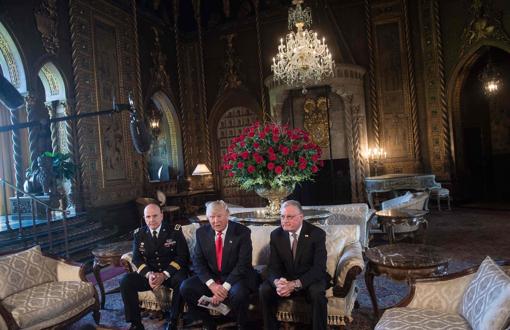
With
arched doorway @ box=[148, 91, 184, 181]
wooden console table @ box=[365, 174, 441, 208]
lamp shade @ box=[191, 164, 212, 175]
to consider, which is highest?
arched doorway @ box=[148, 91, 184, 181]

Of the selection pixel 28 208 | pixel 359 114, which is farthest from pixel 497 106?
pixel 28 208

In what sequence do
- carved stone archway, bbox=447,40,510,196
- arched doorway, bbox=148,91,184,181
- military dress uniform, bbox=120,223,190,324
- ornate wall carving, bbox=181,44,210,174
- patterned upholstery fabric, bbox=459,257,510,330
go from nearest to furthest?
patterned upholstery fabric, bbox=459,257,510,330
military dress uniform, bbox=120,223,190,324
carved stone archway, bbox=447,40,510,196
arched doorway, bbox=148,91,184,181
ornate wall carving, bbox=181,44,210,174

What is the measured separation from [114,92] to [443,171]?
7964 mm

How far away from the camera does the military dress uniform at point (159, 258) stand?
136 inches

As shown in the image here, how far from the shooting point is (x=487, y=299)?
210 centimetres

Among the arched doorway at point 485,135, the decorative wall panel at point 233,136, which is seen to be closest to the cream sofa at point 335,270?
the decorative wall panel at point 233,136

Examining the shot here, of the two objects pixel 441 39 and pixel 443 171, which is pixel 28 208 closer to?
pixel 443 171

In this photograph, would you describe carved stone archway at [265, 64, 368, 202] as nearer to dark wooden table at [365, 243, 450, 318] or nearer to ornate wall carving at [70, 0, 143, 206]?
ornate wall carving at [70, 0, 143, 206]

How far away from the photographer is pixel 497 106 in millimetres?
10594

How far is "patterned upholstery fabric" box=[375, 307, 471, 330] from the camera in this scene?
2.25 metres

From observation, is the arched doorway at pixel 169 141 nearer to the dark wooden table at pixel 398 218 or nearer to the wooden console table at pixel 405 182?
the wooden console table at pixel 405 182

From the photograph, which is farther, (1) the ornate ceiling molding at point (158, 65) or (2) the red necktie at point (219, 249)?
(1) the ornate ceiling molding at point (158, 65)

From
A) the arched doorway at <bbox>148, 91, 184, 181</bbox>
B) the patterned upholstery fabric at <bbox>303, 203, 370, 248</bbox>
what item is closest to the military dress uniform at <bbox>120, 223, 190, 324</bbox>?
the patterned upholstery fabric at <bbox>303, 203, 370, 248</bbox>

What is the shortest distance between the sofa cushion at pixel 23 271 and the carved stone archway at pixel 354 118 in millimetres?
7127
